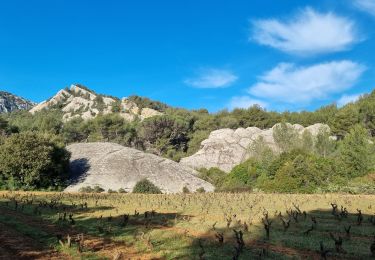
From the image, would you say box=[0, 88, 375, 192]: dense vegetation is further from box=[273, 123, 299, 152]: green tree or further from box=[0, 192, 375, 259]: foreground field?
box=[0, 192, 375, 259]: foreground field

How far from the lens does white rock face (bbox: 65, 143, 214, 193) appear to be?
255 ft

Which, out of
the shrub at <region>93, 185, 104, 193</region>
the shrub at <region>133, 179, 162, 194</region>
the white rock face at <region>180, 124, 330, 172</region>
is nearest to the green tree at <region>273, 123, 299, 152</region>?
the white rock face at <region>180, 124, 330, 172</region>

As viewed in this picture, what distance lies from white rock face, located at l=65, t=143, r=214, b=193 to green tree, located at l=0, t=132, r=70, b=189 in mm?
4746

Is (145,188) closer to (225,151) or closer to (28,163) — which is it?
(28,163)

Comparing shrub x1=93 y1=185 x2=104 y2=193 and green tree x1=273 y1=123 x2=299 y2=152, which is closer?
shrub x1=93 y1=185 x2=104 y2=193

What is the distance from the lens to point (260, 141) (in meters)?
88.7

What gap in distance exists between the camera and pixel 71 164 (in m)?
84.7

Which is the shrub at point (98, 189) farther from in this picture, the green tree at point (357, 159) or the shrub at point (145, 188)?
the green tree at point (357, 159)

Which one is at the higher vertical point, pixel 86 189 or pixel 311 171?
pixel 311 171

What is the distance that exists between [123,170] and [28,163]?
18.8m

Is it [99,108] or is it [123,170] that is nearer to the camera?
[123,170]

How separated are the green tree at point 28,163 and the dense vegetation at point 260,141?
51.5ft

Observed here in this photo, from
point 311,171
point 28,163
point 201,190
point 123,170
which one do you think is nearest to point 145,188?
point 201,190

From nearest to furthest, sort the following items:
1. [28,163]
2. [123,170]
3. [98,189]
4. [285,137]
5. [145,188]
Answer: [145,188], [28,163], [98,189], [123,170], [285,137]
